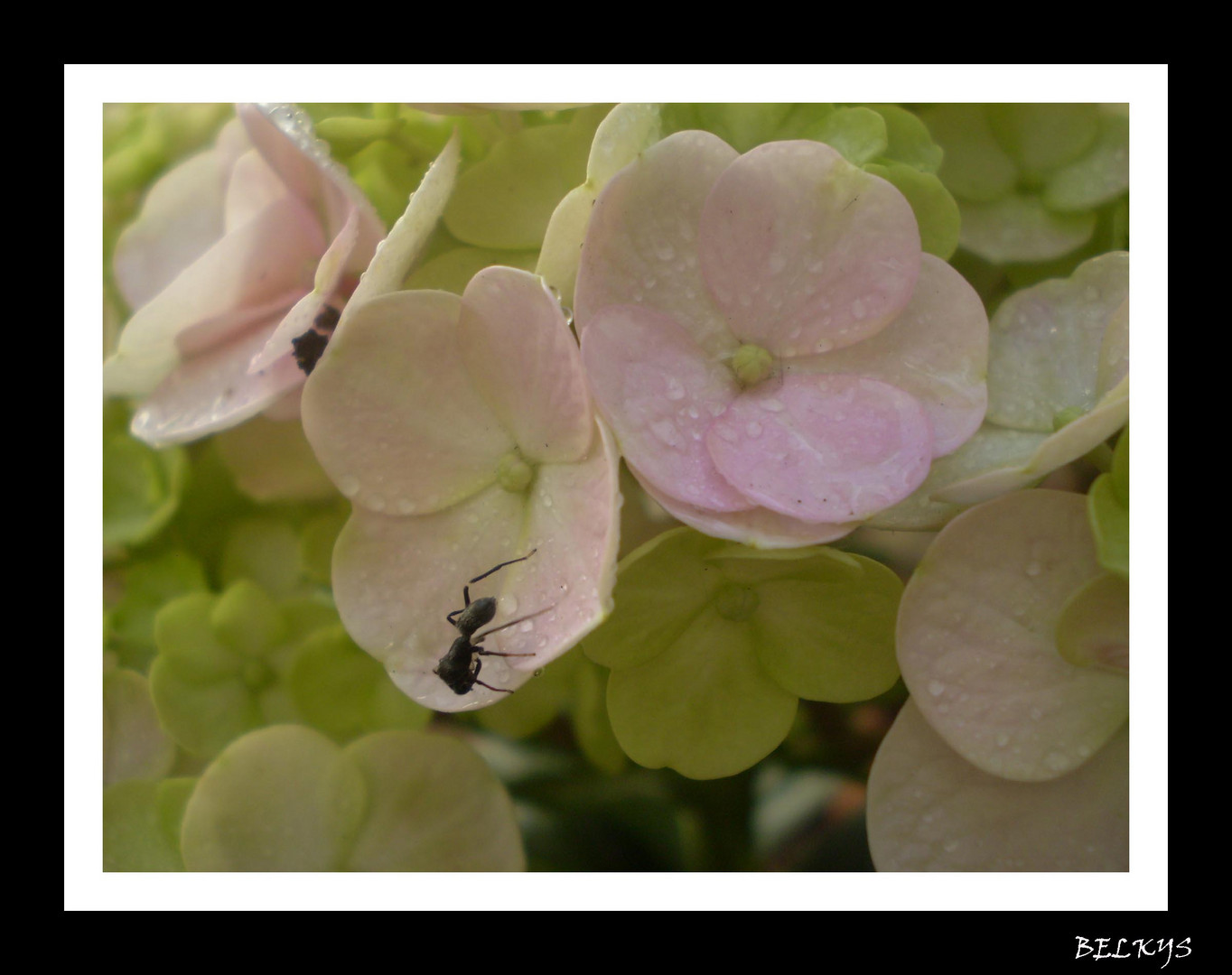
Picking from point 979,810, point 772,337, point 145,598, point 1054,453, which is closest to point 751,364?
point 772,337

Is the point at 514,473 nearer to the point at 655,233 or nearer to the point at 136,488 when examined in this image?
the point at 655,233

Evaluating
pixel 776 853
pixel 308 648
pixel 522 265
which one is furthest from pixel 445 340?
pixel 776 853

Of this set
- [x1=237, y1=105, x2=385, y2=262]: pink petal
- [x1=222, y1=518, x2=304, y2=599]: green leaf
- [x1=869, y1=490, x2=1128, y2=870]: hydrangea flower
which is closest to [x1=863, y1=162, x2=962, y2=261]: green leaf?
[x1=869, y1=490, x2=1128, y2=870]: hydrangea flower

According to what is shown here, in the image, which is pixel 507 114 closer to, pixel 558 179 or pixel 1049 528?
pixel 558 179

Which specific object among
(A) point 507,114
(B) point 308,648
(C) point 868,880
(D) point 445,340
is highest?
(A) point 507,114

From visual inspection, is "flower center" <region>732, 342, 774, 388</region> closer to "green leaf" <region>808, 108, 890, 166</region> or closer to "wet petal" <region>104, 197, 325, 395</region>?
"green leaf" <region>808, 108, 890, 166</region>
